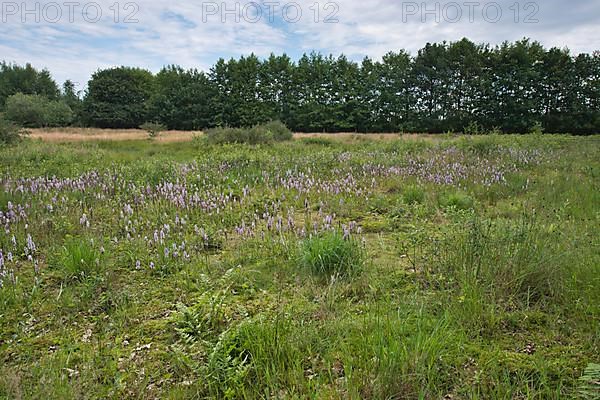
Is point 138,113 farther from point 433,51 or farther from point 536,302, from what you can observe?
point 536,302

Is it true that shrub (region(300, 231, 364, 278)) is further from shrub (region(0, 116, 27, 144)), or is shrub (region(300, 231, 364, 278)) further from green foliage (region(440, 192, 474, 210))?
shrub (region(0, 116, 27, 144))

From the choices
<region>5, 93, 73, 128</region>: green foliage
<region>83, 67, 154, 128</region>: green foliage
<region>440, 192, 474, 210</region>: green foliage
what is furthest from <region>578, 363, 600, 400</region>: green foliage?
<region>83, 67, 154, 128</region>: green foliage

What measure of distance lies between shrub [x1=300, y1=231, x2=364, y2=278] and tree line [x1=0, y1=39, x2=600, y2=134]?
48346 millimetres

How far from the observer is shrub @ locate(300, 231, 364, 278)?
13.2 ft

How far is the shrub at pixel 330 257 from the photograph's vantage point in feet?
13.2

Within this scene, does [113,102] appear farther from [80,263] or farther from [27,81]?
[80,263]

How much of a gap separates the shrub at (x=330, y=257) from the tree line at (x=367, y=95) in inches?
1903

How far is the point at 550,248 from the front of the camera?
384 cm

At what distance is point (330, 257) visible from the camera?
4.07 meters

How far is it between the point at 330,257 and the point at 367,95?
5884cm

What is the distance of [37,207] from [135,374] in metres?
5.17

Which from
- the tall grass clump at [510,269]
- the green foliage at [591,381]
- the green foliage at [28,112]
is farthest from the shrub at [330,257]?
the green foliage at [28,112]

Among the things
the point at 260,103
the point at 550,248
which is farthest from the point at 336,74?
the point at 550,248

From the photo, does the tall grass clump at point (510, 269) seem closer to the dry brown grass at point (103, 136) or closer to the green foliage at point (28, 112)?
the dry brown grass at point (103, 136)
